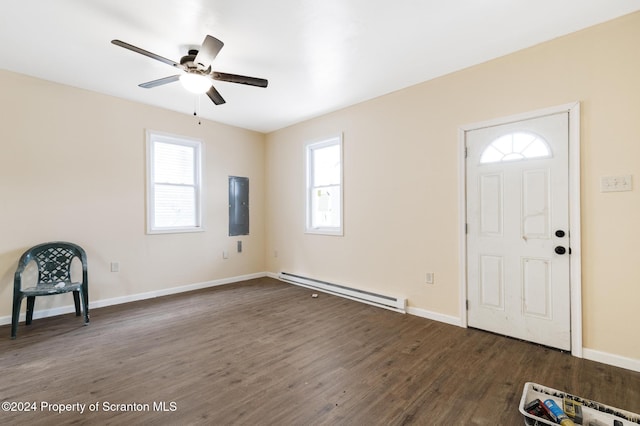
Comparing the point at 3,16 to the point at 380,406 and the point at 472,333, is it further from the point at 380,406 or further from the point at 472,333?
the point at 472,333

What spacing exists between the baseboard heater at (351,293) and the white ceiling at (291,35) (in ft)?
8.86

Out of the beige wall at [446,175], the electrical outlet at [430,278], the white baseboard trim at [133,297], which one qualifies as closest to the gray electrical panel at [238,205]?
the beige wall at [446,175]

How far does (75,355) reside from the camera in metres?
2.57

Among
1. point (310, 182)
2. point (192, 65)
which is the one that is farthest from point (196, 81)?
point (310, 182)

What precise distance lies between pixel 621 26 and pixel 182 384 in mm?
4420

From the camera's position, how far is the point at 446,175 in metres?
3.31

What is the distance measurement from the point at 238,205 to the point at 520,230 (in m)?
4.30

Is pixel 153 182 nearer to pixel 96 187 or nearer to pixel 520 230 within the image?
pixel 96 187

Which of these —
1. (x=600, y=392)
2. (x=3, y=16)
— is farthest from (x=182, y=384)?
(x=3, y=16)

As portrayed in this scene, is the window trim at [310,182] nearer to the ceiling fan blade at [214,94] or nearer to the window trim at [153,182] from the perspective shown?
the window trim at [153,182]

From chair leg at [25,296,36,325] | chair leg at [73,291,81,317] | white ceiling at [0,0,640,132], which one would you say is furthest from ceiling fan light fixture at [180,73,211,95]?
chair leg at [25,296,36,325]

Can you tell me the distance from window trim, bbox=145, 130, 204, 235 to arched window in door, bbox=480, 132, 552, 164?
4.12m

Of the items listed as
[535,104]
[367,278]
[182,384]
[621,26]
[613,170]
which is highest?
[621,26]

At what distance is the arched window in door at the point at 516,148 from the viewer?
2709 mm
